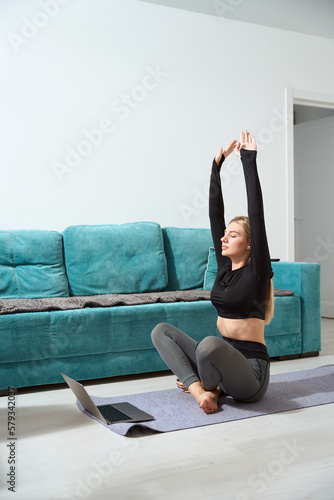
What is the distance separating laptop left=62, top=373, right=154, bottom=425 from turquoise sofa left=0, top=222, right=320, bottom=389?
1.79ft

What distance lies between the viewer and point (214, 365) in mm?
2447

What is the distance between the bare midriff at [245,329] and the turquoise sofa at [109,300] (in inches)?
29.2

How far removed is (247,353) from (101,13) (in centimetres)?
287

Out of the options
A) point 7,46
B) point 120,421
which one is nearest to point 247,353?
point 120,421

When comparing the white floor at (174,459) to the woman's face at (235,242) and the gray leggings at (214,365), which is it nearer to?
the gray leggings at (214,365)

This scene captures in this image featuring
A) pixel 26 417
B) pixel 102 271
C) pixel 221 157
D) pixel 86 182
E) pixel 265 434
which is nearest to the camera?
pixel 265 434

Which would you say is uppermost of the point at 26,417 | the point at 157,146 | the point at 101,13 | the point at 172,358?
the point at 101,13

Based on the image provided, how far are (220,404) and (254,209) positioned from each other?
92cm

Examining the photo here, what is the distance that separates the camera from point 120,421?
2344mm

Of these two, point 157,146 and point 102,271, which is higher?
point 157,146

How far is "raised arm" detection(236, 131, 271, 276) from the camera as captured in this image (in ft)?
8.05

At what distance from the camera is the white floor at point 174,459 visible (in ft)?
5.57

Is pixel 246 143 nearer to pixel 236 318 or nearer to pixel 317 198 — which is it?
pixel 236 318

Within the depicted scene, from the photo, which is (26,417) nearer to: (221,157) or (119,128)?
(221,157)
